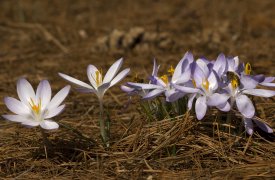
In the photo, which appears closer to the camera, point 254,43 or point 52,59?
point 52,59

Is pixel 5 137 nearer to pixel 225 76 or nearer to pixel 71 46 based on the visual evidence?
pixel 225 76

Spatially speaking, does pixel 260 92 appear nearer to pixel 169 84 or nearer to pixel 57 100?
pixel 169 84

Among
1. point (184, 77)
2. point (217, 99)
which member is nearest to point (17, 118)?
point (184, 77)

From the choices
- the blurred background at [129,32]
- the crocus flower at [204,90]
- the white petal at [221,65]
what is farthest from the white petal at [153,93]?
the blurred background at [129,32]

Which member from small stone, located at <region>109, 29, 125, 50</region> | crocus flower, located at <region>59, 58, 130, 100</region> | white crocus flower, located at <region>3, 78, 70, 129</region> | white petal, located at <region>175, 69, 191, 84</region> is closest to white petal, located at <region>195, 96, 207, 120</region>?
white petal, located at <region>175, 69, 191, 84</region>

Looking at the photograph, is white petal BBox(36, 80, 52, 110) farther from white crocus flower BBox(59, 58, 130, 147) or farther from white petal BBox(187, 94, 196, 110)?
white petal BBox(187, 94, 196, 110)

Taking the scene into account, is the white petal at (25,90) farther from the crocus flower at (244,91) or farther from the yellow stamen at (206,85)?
the crocus flower at (244,91)

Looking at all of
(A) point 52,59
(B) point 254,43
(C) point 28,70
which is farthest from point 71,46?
(B) point 254,43
